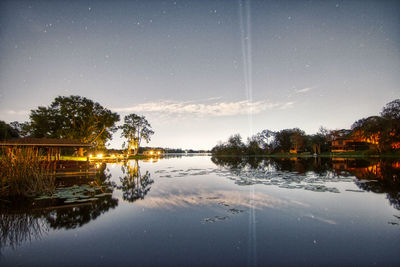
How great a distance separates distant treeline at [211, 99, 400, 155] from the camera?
43.0m

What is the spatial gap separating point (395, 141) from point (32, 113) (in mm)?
75186

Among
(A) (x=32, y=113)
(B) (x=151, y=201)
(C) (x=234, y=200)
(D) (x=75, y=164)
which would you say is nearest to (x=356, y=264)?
(C) (x=234, y=200)

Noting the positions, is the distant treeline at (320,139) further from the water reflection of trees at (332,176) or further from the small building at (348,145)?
the water reflection of trees at (332,176)

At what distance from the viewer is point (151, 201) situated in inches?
336

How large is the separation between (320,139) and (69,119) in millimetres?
83501

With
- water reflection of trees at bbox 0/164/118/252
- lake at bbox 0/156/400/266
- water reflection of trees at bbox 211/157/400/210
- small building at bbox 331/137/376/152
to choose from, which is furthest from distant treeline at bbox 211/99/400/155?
water reflection of trees at bbox 0/164/118/252

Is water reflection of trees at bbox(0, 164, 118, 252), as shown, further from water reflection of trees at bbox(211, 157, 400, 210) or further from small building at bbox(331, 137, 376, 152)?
small building at bbox(331, 137, 376, 152)

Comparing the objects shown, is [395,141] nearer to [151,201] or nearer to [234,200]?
[234,200]

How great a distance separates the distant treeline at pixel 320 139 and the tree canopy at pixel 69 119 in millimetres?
56063

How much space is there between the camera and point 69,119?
133 feet

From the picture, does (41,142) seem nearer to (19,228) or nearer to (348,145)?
(19,228)

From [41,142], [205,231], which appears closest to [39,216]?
[205,231]

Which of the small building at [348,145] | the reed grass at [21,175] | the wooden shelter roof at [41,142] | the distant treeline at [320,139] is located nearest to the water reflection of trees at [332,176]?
the reed grass at [21,175]

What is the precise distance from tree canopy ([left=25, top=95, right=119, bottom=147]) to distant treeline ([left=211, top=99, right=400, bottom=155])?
56063 millimetres
